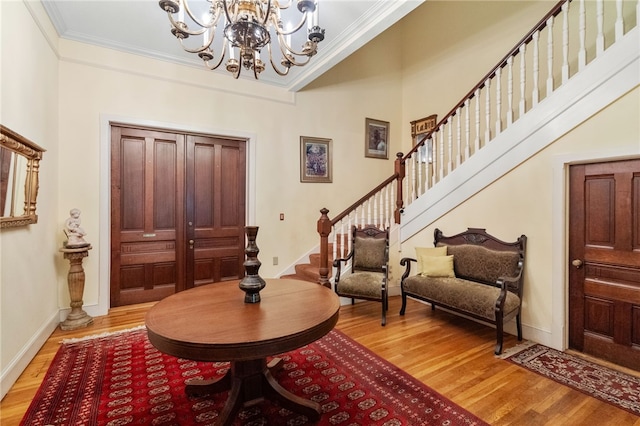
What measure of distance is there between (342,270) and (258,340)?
2.76m

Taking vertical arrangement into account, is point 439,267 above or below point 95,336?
above

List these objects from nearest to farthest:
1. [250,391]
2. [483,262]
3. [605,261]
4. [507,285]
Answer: [250,391], [605,261], [507,285], [483,262]

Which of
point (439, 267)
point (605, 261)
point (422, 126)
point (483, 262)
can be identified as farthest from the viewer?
point (422, 126)

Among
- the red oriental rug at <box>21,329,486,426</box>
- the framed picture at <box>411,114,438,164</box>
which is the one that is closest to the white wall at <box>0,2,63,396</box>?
the red oriental rug at <box>21,329,486,426</box>

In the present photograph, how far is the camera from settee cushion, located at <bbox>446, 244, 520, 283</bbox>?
10.4 ft

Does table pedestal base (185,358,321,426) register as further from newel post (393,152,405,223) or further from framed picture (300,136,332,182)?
framed picture (300,136,332,182)

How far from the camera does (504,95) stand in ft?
15.0

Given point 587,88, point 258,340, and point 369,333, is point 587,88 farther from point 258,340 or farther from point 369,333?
point 258,340

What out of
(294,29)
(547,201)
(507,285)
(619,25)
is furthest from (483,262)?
(294,29)

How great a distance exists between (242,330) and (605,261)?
3.08 metres

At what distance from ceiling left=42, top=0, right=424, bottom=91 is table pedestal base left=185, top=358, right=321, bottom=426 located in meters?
3.29

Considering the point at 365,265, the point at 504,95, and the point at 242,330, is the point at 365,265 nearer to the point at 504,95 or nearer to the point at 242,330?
the point at 242,330

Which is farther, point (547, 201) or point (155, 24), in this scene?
point (155, 24)

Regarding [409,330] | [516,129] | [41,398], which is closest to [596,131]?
[516,129]
